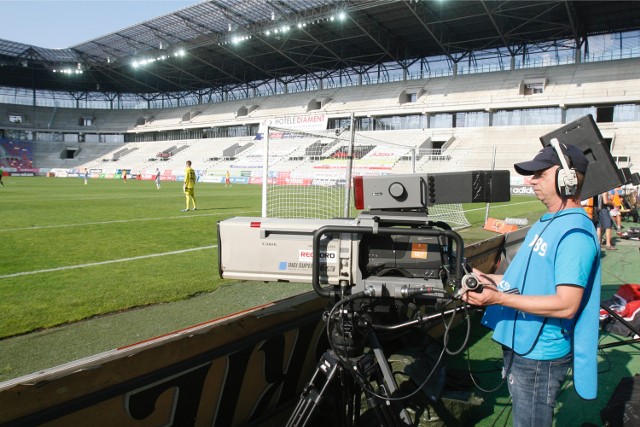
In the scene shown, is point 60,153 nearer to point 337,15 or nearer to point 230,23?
point 230,23

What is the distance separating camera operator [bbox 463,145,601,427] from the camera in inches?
62.8

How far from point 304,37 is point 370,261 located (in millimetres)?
42733

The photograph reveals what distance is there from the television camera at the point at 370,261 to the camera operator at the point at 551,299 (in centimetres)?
18

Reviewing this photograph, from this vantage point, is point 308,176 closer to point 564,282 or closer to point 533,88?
point 564,282

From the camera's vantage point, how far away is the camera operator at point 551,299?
62.8 inches

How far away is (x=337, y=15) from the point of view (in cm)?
3316

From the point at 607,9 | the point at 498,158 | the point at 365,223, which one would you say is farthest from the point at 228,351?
the point at 607,9

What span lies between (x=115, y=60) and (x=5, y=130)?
89.4ft

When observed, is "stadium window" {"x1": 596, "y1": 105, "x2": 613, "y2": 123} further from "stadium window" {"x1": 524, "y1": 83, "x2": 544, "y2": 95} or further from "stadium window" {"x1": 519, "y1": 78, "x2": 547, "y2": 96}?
"stadium window" {"x1": 524, "y1": 83, "x2": 544, "y2": 95}

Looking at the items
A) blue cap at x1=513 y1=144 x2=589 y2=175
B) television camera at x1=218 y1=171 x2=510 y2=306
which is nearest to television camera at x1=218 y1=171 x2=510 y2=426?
television camera at x1=218 y1=171 x2=510 y2=306

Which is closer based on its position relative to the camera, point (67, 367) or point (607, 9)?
point (67, 367)

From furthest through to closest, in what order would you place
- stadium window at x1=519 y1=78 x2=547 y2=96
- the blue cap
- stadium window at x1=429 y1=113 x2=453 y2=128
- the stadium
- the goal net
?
1. stadium window at x1=429 y1=113 x2=453 y2=128
2. stadium window at x1=519 y1=78 x2=547 y2=96
3. the goal net
4. the stadium
5. the blue cap

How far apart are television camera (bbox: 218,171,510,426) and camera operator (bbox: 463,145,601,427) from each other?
185 mm

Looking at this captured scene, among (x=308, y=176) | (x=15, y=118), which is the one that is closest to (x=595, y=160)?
(x=308, y=176)
